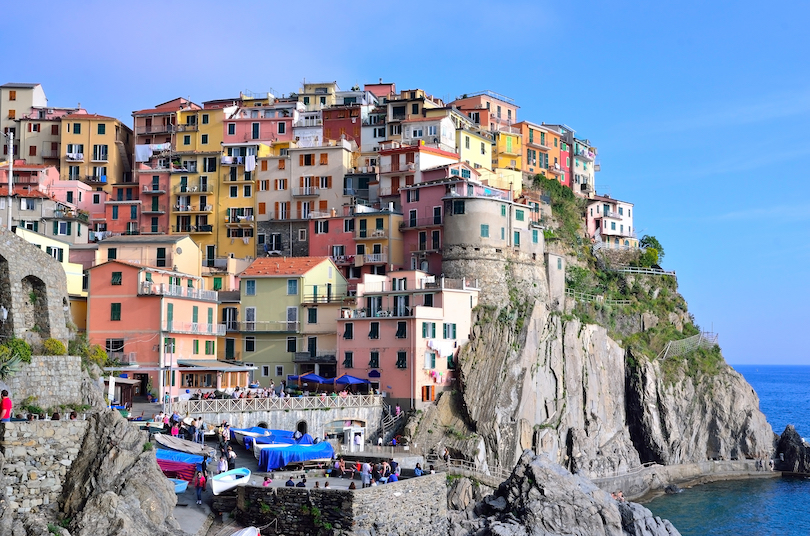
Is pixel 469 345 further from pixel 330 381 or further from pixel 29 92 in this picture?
pixel 29 92

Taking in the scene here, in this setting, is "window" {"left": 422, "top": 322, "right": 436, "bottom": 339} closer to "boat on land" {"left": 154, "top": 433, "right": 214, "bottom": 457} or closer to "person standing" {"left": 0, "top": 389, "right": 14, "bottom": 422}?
"boat on land" {"left": 154, "top": 433, "right": 214, "bottom": 457}

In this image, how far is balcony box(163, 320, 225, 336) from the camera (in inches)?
2227

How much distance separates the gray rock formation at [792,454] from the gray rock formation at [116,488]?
5960 cm

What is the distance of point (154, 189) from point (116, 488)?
2102 inches

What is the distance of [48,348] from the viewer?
119 ft

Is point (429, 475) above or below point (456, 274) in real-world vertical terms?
below

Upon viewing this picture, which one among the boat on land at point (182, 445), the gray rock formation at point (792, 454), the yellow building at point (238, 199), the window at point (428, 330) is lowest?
the gray rock formation at point (792, 454)

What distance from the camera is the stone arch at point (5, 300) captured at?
3656 cm

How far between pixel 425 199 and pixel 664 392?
23851 millimetres

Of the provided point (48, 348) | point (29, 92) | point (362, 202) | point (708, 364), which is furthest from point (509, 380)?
point (29, 92)

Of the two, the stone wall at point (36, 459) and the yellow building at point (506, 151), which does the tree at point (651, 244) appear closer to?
the yellow building at point (506, 151)

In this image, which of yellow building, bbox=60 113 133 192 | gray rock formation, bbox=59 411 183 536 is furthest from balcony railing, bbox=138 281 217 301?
yellow building, bbox=60 113 133 192

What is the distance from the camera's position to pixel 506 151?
85.2 meters

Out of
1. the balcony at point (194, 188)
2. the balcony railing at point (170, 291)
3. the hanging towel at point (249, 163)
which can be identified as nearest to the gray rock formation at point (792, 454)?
the balcony railing at point (170, 291)
